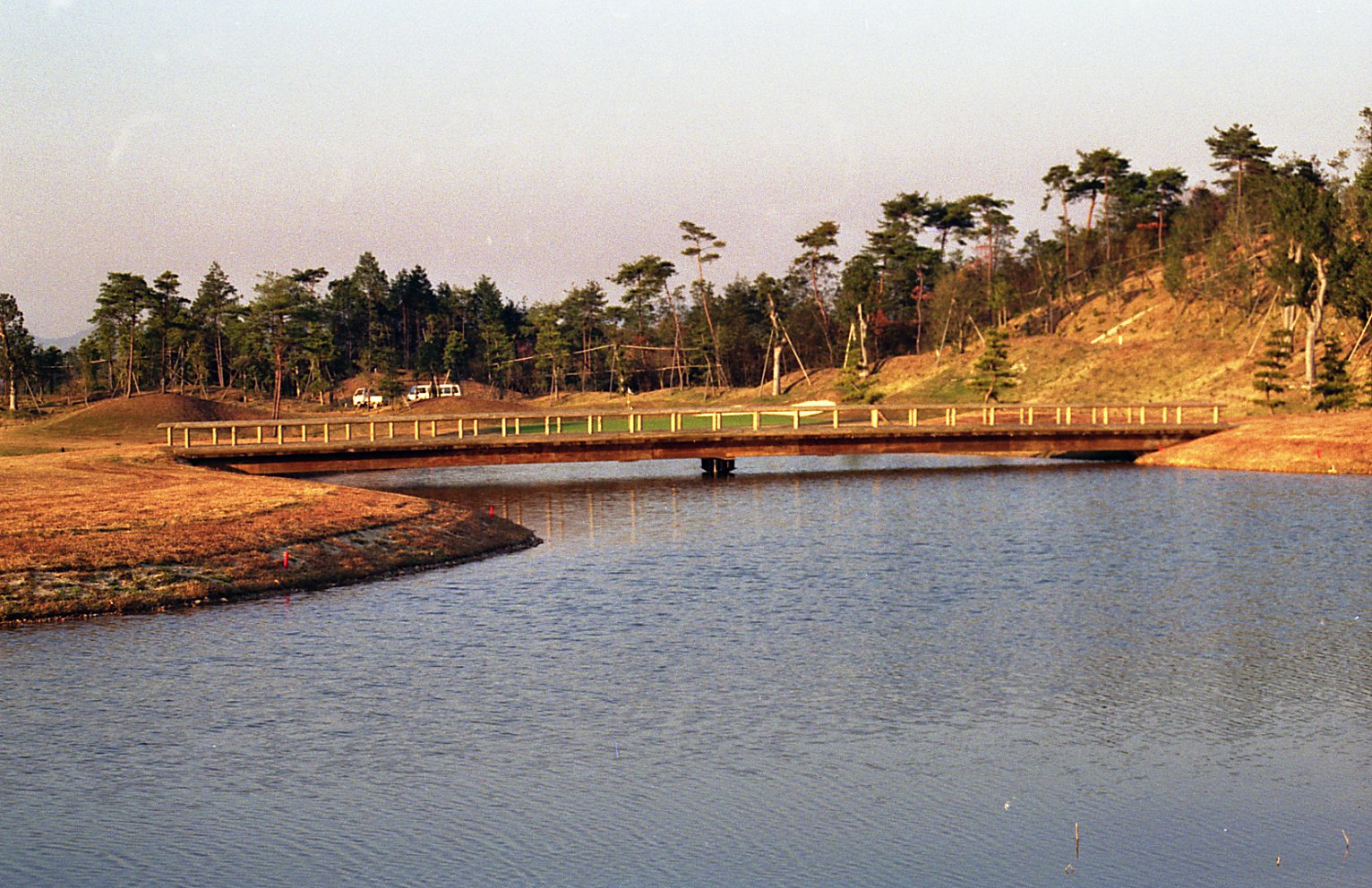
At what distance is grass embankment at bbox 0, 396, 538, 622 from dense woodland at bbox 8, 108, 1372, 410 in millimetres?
89479

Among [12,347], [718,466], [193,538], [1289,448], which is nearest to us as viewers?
[193,538]

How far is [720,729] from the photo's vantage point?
1747cm

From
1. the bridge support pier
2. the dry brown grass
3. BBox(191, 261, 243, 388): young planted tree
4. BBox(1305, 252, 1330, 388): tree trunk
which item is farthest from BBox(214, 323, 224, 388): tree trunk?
the dry brown grass

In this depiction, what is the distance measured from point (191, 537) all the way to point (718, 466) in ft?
124

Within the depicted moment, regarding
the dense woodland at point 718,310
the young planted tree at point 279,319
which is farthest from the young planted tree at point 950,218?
the young planted tree at point 279,319

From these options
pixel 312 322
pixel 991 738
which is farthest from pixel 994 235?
pixel 991 738

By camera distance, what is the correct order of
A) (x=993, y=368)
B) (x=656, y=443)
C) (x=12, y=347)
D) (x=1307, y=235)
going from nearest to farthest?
(x=656, y=443)
(x=1307, y=235)
(x=993, y=368)
(x=12, y=347)

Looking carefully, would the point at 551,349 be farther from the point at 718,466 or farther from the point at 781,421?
the point at 718,466

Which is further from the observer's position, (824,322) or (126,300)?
(824,322)

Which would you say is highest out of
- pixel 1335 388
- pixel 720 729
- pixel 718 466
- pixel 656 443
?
pixel 1335 388

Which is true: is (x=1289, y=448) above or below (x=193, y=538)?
below

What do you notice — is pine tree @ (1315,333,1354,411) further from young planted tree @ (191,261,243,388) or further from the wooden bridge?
young planted tree @ (191,261,243,388)

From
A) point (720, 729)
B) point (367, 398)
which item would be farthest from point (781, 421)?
point (720, 729)

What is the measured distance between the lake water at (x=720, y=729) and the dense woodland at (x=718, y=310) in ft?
339
